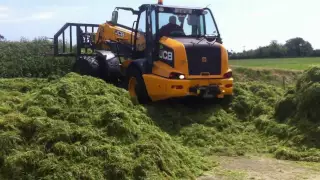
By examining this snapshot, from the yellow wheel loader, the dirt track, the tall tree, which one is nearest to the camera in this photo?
the dirt track

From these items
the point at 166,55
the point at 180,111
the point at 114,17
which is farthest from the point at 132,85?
the point at 114,17

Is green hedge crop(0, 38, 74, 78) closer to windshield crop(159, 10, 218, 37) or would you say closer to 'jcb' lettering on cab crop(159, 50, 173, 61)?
windshield crop(159, 10, 218, 37)

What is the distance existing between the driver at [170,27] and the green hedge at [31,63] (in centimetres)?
550

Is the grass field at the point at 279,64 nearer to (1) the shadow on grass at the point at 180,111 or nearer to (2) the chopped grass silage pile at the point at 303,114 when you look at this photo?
(2) the chopped grass silage pile at the point at 303,114

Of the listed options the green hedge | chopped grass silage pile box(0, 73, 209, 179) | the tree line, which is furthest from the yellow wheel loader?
the tree line

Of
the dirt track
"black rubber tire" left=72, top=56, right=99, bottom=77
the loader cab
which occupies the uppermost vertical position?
the loader cab

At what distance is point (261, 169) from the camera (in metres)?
7.48

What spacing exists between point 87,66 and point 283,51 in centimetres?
4893

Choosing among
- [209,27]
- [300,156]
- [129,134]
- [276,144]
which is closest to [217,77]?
[209,27]

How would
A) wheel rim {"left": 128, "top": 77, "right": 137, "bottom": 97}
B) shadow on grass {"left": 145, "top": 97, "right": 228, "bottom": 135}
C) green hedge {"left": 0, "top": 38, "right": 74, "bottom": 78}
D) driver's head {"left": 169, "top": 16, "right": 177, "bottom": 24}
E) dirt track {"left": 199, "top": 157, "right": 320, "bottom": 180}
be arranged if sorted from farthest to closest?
green hedge {"left": 0, "top": 38, "right": 74, "bottom": 78}
wheel rim {"left": 128, "top": 77, "right": 137, "bottom": 97}
driver's head {"left": 169, "top": 16, "right": 177, "bottom": 24}
shadow on grass {"left": 145, "top": 97, "right": 228, "bottom": 135}
dirt track {"left": 199, "top": 157, "right": 320, "bottom": 180}

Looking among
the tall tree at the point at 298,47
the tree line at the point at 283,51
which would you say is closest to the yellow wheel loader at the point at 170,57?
the tree line at the point at 283,51

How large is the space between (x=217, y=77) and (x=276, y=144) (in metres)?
2.38

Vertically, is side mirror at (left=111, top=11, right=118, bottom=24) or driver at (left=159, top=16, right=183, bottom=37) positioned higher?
side mirror at (left=111, top=11, right=118, bottom=24)

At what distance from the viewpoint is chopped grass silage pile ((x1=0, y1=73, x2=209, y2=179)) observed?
6031 millimetres
